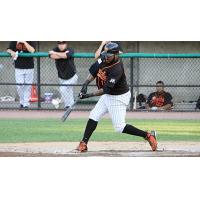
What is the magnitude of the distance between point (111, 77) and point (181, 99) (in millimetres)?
8098

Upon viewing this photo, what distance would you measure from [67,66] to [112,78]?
21.3 ft

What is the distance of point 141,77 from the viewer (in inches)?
721

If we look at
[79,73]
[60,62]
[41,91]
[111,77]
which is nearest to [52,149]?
[111,77]

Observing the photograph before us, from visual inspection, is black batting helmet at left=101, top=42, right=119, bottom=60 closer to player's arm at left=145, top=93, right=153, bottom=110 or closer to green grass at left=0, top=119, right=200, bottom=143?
green grass at left=0, top=119, right=200, bottom=143

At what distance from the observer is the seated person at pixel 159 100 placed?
1634 centimetres

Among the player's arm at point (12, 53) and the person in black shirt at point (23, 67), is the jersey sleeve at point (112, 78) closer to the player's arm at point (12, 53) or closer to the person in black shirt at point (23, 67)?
the person in black shirt at point (23, 67)

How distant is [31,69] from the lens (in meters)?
16.4

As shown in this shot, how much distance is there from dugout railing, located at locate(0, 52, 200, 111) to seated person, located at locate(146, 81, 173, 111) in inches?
21.1

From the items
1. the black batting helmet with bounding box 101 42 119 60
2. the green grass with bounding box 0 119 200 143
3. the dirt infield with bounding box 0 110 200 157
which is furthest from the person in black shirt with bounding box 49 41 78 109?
the black batting helmet with bounding box 101 42 119 60

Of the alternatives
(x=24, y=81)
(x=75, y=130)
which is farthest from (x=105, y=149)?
(x=24, y=81)

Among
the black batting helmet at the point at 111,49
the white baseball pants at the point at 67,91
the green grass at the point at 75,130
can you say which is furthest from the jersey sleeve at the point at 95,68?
the white baseball pants at the point at 67,91

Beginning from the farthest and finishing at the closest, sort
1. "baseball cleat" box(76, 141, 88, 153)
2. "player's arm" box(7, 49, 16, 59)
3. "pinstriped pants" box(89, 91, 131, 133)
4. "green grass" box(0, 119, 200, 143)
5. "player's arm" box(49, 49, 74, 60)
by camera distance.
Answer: "player's arm" box(7, 49, 16, 59)
"player's arm" box(49, 49, 74, 60)
"green grass" box(0, 119, 200, 143)
"baseball cleat" box(76, 141, 88, 153)
"pinstriped pants" box(89, 91, 131, 133)

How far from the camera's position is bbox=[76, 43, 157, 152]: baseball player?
981 cm

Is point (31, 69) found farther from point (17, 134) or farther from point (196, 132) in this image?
point (196, 132)
